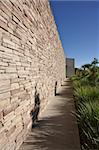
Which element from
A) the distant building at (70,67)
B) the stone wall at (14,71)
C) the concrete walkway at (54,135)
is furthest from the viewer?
the distant building at (70,67)

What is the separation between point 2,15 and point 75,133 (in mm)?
2780

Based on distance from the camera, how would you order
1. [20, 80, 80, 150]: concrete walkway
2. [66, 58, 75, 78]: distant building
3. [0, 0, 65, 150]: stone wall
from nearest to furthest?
[0, 0, 65, 150]: stone wall
[20, 80, 80, 150]: concrete walkway
[66, 58, 75, 78]: distant building

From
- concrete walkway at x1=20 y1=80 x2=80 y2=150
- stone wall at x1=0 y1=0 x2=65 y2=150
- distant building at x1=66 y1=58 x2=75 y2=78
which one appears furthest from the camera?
distant building at x1=66 y1=58 x2=75 y2=78

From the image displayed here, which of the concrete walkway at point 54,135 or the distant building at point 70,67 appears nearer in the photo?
the concrete walkway at point 54,135

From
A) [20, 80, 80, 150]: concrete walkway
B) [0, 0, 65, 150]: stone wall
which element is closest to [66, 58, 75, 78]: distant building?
[20, 80, 80, 150]: concrete walkway

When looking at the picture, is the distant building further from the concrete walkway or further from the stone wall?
the stone wall

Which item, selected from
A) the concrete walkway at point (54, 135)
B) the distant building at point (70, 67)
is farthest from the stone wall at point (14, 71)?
the distant building at point (70, 67)

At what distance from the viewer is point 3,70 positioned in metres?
2.62

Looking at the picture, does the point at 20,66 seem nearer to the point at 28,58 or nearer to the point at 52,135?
the point at 28,58

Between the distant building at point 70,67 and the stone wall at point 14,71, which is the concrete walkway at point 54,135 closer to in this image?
the stone wall at point 14,71

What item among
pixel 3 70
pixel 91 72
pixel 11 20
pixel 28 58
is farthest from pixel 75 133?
pixel 91 72

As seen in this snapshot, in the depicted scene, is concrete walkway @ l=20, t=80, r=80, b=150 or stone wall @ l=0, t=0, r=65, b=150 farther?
concrete walkway @ l=20, t=80, r=80, b=150

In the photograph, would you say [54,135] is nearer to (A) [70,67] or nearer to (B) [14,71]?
(B) [14,71]

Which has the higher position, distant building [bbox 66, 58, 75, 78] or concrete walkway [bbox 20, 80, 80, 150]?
distant building [bbox 66, 58, 75, 78]
